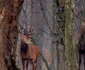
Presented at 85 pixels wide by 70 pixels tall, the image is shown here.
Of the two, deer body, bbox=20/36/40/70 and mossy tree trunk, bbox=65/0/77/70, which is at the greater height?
mossy tree trunk, bbox=65/0/77/70

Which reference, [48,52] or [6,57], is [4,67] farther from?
[48,52]

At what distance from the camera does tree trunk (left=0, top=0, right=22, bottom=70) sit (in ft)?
19.4

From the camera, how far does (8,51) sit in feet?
19.8

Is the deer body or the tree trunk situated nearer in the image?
the tree trunk

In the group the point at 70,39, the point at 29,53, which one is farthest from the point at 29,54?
the point at 70,39

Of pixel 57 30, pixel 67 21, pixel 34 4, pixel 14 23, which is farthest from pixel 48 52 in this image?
pixel 14 23

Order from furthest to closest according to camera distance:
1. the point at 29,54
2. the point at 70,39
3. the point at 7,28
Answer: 1. the point at 29,54
2. the point at 70,39
3. the point at 7,28

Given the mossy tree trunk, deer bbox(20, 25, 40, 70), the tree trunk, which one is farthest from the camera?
deer bbox(20, 25, 40, 70)

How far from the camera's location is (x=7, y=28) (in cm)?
600

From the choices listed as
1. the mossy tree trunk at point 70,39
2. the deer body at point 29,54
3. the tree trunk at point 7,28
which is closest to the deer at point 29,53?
the deer body at point 29,54

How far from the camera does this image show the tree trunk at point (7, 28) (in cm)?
593

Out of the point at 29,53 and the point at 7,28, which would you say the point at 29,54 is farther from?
the point at 7,28

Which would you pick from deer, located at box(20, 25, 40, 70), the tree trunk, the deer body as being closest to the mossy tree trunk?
the tree trunk

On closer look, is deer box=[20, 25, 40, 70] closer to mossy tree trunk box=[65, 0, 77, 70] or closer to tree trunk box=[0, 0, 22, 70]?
mossy tree trunk box=[65, 0, 77, 70]
